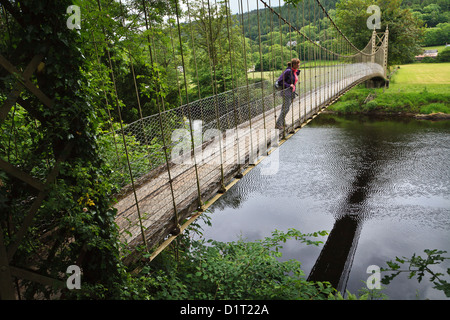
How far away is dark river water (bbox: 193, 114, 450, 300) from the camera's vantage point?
483 centimetres

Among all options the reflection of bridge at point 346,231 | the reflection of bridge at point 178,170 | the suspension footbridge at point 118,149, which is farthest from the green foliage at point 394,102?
the suspension footbridge at point 118,149

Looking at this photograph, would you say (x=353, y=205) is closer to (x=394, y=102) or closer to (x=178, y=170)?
(x=178, y=170)

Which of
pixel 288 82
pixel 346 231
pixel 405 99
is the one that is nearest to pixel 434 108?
pixel 405 99

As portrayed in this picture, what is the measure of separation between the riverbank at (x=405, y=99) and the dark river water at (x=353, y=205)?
2.78 m

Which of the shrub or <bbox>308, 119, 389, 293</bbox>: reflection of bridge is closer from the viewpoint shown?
<bbox>308, 119, 389, 293</bbox>: reflection of bridge

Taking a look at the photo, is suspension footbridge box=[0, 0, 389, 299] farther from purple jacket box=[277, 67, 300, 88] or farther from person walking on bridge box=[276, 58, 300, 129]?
purple jacket box=[277, 67, 300, 88]

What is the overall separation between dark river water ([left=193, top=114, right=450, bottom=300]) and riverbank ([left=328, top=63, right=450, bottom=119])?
278 cm

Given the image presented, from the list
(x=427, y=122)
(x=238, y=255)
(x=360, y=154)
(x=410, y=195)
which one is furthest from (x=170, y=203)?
(x=427, y=122)

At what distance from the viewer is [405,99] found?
14117 millimetres

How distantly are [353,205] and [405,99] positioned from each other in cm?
974

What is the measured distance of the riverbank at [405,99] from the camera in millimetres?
13188

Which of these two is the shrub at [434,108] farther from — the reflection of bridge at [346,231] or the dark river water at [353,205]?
the reflection of bridge at [346,231]

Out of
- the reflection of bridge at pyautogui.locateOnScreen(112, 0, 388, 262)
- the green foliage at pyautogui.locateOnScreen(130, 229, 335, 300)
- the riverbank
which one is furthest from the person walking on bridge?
the riverbank

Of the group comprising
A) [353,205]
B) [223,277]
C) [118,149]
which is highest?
[118,149]
